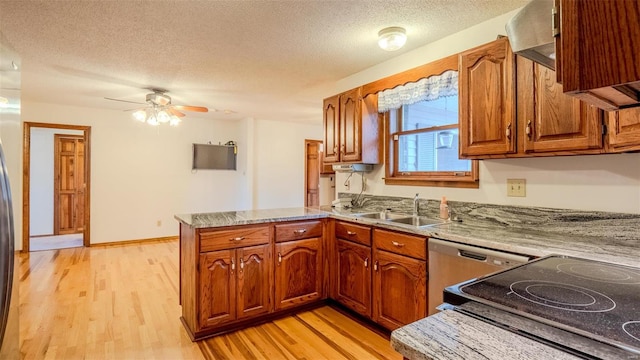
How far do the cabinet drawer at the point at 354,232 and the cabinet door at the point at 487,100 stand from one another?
3.01 ft

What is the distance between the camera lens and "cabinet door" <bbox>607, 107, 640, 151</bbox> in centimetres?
144

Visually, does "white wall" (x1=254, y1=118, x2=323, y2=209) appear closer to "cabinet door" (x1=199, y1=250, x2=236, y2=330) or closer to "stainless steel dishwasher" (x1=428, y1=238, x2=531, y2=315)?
"cabinet door" (x1=199, y1=250, x2=236, y2=330)

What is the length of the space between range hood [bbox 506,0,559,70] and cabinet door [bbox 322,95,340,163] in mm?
2498

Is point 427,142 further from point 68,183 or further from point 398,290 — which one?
point 68,183

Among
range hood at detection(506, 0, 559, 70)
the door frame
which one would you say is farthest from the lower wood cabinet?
the door frame

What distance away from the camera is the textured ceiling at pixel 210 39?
2.15 meters

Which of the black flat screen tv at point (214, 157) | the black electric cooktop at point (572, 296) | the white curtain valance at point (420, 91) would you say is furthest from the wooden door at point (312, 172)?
the black electric cooktop at point (572, 296)

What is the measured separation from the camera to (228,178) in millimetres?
6484

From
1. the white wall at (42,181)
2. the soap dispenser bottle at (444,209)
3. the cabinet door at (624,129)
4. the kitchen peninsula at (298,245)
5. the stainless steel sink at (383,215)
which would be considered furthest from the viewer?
the white wall at (42,181)

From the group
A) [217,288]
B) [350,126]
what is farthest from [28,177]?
[350,126]

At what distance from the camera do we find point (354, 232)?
2629mm

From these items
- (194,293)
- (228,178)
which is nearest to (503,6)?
(194,293)

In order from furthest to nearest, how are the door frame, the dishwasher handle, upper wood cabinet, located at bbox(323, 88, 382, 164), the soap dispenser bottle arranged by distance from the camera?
the door frame → upper wood cabinet, located at bbox(323, 88, 382, 164) → the soap dispenser bottle → the dishwasher handle

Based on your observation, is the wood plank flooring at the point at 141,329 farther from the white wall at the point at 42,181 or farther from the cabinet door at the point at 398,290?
the white wall at the point at 42,181
